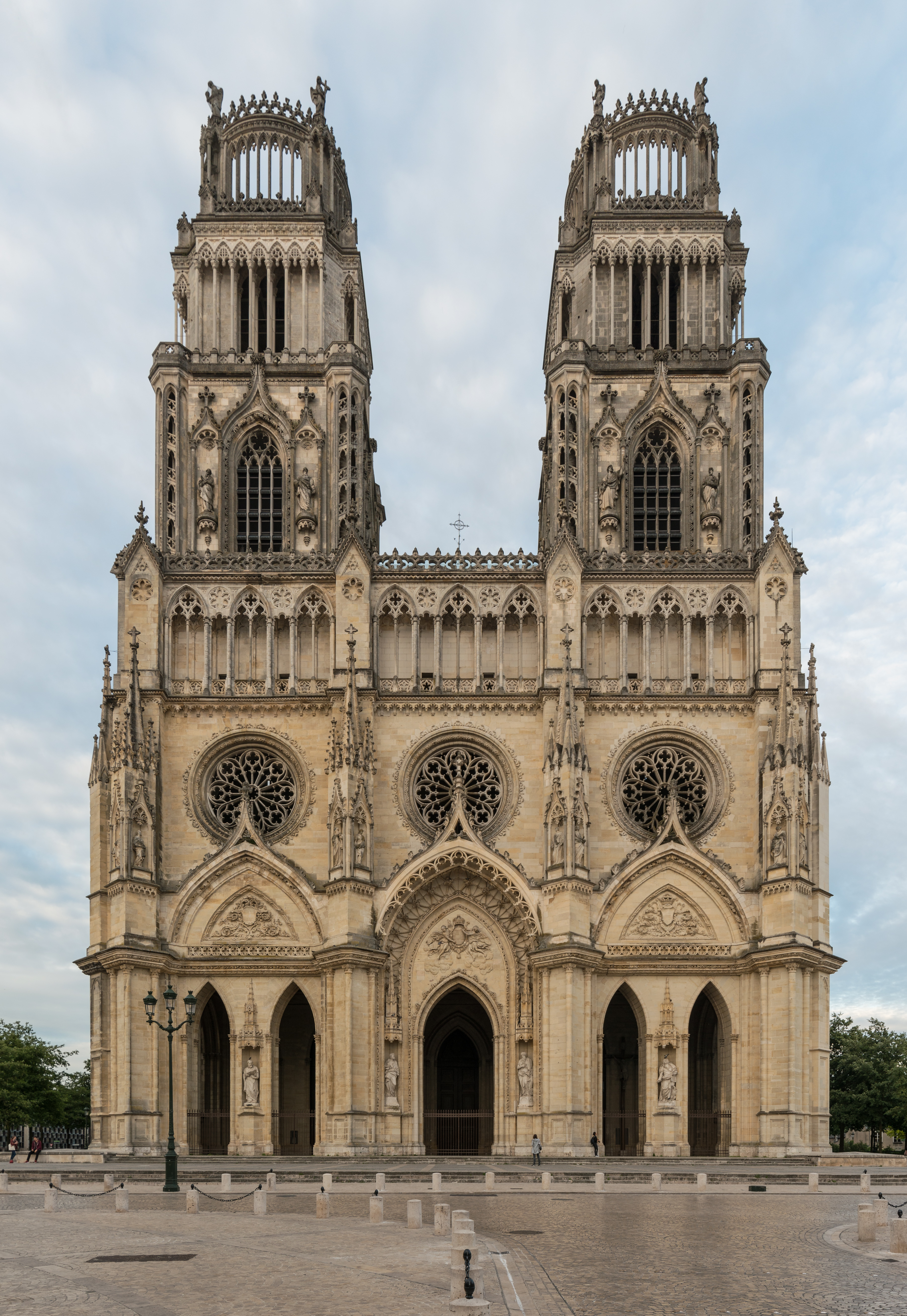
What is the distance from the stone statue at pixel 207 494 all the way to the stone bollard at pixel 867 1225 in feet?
135

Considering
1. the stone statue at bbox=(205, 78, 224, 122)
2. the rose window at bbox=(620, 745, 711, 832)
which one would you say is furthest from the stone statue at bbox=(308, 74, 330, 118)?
the rose window at bbox=(620, 745, 711, 832)

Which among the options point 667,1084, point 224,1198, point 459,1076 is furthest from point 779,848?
point 224,1198

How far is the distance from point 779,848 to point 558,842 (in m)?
7.93

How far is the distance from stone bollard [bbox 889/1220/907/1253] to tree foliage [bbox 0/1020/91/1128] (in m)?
57.0

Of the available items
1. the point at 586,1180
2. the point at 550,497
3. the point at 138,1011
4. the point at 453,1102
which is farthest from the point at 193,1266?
the point at 550,497

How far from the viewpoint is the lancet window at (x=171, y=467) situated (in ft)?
188

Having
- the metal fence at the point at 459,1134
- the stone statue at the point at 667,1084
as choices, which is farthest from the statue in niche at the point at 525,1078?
the stone statue at the point at 667,1084

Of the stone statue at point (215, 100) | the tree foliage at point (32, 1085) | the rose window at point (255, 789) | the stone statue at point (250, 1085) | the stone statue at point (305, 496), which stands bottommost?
the tree foliage at point (32, 1085)

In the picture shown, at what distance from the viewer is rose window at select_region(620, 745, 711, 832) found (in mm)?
53781

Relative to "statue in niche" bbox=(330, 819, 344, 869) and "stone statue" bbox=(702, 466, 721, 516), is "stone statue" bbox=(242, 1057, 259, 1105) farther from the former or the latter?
"stone statue" bbox=(702, 466, 721, 516)

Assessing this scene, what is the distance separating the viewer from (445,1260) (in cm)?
1992

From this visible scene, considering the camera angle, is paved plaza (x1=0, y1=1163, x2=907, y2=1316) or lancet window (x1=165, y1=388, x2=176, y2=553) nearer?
paved plaza (x1=0, y1=1163, x2=907, y2=1316)

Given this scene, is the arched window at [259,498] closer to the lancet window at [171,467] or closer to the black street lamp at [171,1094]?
the lancet window at [171,467]

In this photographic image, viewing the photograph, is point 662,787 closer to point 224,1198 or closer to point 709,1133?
point 709,1133
